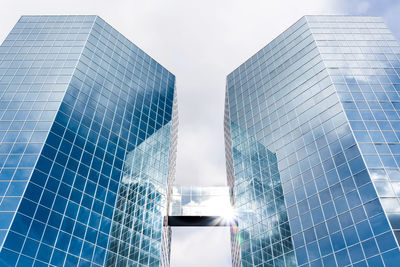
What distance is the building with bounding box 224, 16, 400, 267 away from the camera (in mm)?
44719

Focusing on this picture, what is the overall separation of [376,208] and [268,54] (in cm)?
4536

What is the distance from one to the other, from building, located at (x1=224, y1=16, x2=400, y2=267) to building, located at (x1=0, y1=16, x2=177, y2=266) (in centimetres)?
1614

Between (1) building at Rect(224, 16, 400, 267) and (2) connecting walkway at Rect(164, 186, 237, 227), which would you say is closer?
(1) building at Rect(224, 16, 400, 267)

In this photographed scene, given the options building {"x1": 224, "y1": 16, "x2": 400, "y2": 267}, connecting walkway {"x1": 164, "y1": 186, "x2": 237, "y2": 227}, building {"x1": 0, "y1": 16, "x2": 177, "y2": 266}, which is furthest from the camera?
connecting walkway {"x1": 164, "y1": 186, "x2": 237, "y2": 227}

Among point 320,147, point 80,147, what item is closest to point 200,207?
point 80,147

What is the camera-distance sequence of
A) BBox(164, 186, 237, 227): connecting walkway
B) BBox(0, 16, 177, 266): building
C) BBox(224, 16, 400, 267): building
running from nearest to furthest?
BBox(224, 16, 400, 267): building, BBox(0, 16, 177, 266): building, BBox(164, 186, 237, 227): connecting walkway

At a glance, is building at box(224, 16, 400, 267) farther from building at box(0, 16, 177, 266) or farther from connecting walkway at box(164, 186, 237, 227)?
building at box(0, 16, 177, 266)

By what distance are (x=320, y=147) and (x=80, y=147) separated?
3496cm

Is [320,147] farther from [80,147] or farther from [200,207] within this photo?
[80,147]

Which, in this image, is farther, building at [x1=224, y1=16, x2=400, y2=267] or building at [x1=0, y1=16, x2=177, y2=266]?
building at [x1=0, y1=16, x2=177, y2=266]

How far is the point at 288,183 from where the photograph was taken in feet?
182

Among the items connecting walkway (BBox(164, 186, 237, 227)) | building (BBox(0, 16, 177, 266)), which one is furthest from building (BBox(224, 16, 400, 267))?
building (BBox(0, 16, 177, 266))

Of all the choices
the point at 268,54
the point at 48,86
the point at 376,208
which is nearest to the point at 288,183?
the point at 376,208

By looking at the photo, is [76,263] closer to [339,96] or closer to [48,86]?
Result: [48,86]
